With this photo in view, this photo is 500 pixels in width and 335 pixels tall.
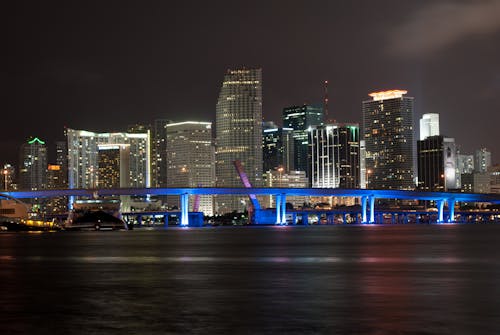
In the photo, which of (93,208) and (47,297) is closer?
(47,297)

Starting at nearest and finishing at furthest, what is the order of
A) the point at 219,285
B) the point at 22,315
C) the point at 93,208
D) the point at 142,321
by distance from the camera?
the point at 142,321, the point at 22,315, the point at 219,285, the point at 93,208

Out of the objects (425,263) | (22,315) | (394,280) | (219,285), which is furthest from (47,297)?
(425,263)

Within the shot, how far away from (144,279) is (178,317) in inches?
567

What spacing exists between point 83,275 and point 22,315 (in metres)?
16.9

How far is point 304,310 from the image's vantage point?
25547 millimetres

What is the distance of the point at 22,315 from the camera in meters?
24.9

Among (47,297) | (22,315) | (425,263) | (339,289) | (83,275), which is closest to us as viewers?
(22,315)

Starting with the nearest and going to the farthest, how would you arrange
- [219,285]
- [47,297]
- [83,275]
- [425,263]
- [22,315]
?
[22,315]
[47,297]
[219,285]
[83,275]
[425,263]

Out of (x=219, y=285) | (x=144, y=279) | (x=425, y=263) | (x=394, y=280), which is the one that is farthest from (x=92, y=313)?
(x=425, y=263)

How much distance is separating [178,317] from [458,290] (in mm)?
12892

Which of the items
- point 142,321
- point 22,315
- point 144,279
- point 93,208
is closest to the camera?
point 142,321

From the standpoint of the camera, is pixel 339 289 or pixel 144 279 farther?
pixel 144 279

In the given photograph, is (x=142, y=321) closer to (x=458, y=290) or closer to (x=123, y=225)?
(x=458, y=290)

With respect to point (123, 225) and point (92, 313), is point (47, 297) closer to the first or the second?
point (92, 313)
